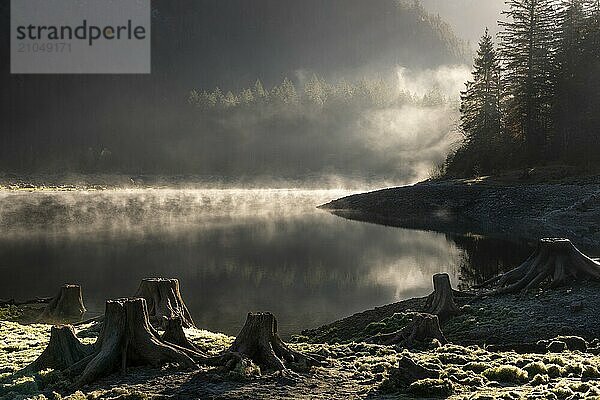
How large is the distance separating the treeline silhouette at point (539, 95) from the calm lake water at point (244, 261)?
30740 mm

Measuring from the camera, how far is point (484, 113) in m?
110

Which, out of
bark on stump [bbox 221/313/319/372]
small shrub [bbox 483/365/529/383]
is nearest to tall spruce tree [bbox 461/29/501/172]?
small shrub [bbox 483/365/529/383]

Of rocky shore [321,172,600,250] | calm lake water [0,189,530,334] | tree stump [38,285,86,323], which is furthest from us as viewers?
rocky shore [321,172,600,250]

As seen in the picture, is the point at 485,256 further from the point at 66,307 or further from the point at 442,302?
the point at 66,307

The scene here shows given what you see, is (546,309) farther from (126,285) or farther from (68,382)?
(126,285)

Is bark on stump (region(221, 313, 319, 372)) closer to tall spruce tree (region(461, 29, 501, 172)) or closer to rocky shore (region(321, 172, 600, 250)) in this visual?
rocky shore (region(321, 172, 600, 250))

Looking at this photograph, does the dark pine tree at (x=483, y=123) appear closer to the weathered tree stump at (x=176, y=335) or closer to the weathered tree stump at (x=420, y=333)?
the weathered tree stump at (x=420, y=333)

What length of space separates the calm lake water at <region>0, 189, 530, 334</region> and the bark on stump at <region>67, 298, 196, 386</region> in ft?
36.9

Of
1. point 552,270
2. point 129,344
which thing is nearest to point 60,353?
point 129,344

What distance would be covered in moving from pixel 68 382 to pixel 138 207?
353 feet

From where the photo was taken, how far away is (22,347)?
20.3 m

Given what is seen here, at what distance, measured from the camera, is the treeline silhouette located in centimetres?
9381

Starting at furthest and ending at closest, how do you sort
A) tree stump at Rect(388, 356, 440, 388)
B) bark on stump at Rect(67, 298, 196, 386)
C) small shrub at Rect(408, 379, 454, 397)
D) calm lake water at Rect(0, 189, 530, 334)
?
calm lake water at Rect(0, 189, 530, 334) < bark on stump at Rect(67, 298, 196, 386) < tree stump at Rect(388, 356, 440, 388) < small shrub at Rect(408, 379, 454, 397)

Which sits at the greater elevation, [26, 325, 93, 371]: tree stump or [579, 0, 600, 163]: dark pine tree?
[579, 0, 600, 163]: dark pine tree
